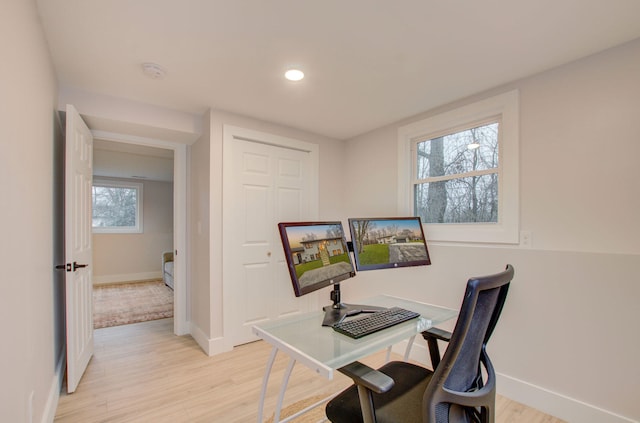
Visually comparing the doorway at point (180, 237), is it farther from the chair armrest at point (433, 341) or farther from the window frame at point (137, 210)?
the window frame at point (137, 210)

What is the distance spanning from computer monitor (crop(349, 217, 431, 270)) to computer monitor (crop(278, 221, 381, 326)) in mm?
86

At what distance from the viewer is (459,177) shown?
266 cm

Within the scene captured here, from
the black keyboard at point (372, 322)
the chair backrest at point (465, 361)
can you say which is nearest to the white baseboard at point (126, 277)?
the black keyboard at point (372, 322)

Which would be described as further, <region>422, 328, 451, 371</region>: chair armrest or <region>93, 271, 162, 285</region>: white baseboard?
<region>93, 271, 162, 285</region>: white baseboard

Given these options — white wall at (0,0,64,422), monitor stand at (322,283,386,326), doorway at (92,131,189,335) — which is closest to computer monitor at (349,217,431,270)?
monitor stand at (322,283,386,326)

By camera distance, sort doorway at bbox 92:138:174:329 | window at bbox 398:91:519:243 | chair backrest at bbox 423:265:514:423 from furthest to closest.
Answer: doorway at bbox 92:138:174:329, window at bbox 398:91:519:243, chair backrest at bbox 423:265:514:423

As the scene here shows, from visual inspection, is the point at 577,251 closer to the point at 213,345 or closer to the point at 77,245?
the point at 213,345

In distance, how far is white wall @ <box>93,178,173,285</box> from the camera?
6.25 metres

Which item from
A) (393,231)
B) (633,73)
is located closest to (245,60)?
(393,231)

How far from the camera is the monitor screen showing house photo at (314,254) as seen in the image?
57.5 inches

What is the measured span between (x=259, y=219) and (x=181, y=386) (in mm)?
1563

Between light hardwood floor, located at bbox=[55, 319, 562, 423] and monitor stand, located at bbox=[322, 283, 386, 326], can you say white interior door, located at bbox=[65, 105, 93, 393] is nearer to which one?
light hardwood floor, located at bbox=[55, 319, 562, 423]

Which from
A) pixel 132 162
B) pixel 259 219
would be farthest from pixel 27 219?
pixel 132 162

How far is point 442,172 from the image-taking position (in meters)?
2.82
